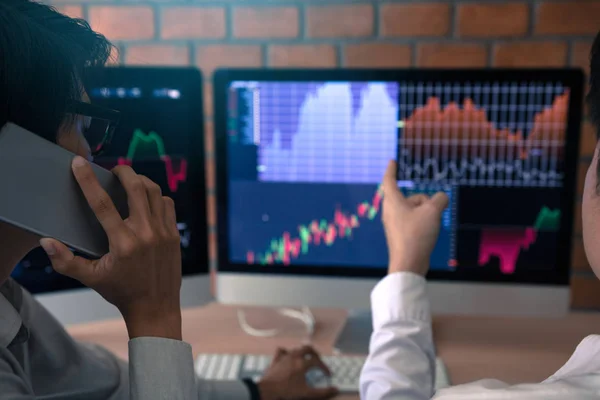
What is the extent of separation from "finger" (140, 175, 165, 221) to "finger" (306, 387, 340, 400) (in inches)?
20.2

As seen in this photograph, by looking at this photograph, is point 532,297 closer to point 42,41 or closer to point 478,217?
point 478,217

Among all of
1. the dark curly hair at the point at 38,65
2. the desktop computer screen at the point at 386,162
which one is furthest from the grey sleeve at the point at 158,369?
the desktop computer screen at the point at 386,162

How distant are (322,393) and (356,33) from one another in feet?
2.97

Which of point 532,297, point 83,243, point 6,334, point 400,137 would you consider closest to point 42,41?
point 83,243

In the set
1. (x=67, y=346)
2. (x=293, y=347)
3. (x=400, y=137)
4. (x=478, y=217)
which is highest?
(x=400, y=137)

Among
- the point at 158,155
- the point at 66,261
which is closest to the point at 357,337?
the point at 158,155

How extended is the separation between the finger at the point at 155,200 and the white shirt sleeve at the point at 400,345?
35 cm

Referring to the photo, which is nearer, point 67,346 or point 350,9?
point 67,346

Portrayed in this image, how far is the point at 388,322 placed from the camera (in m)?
0.81

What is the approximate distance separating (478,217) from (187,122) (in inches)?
23.3

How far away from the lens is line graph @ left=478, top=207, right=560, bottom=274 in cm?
111

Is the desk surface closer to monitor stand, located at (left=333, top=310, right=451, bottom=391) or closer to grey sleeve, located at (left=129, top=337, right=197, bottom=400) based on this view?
monitor stand, located at (left=333, top=310, right=451, bottom=391)

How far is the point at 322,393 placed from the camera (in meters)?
0.99

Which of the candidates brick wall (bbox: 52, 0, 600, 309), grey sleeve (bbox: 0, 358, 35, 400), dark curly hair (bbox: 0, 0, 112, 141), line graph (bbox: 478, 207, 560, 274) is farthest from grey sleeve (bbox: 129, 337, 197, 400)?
brick wall (bbox: 52, 0, 600, 309)
